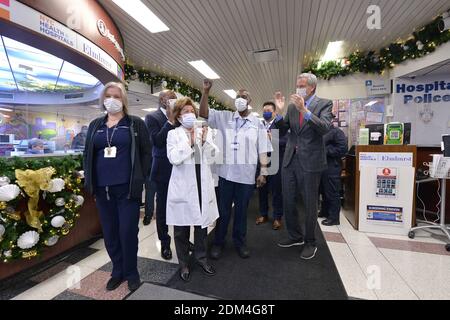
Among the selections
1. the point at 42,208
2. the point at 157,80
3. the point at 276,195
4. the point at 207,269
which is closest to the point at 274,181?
the point at 276,195

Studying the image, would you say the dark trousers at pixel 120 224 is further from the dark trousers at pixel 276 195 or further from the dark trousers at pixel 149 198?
the dark trousers at pixel 276 195

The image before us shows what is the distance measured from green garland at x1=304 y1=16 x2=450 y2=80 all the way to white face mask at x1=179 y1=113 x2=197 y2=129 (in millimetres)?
4932

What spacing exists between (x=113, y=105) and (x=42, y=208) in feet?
3.95

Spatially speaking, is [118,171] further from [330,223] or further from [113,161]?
A: [330,223]


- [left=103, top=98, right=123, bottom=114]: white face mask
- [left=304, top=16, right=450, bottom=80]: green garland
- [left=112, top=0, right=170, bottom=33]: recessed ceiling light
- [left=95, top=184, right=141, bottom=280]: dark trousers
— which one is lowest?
[left=95, top=184, right=141, bottom=280]: dark trousers

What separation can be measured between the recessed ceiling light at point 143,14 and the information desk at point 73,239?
281 centimetres

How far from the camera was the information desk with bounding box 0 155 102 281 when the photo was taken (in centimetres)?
191

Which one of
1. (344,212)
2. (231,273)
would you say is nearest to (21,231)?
(231,273)

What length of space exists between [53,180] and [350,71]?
21.1 feet

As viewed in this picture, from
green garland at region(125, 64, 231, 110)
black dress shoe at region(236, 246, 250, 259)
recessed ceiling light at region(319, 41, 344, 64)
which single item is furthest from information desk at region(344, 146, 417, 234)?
green garland at region(125, 64, 231, 110)

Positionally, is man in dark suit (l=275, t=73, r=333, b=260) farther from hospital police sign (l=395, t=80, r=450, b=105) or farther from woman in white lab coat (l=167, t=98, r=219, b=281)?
hospital police sign (l=395, t=80, r=450, b=105)

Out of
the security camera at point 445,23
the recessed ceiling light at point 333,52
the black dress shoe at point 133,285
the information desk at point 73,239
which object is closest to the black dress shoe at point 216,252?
the black dress shoe at point 133,285

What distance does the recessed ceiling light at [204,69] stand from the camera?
20.3ft

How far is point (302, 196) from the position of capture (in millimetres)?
2361
